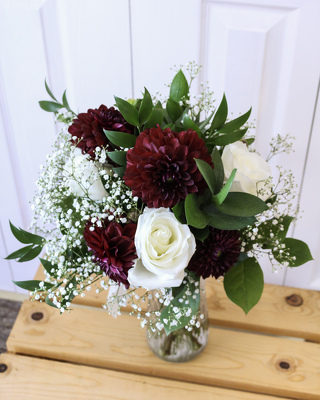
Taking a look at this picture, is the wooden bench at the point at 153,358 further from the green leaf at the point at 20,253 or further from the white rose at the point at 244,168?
the white rose at the point at 244,168

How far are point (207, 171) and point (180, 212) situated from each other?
0.24ft

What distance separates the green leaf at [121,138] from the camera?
24.7 inches

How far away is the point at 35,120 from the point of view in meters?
1.13

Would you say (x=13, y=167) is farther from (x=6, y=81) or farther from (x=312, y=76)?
(x=312, y=76)

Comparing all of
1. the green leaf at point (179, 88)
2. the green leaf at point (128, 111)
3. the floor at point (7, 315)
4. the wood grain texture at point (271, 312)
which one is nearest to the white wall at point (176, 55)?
the wood grain texture at point (271, 312)

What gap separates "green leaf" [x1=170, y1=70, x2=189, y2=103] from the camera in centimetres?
70

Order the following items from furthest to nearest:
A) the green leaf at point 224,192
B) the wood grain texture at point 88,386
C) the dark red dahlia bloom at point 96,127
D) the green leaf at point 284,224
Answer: the wood grain texture at point 88,386, the green leaf at point 284,224, the dark red dahlia bloom at point 96,127, the green leaf at point 224,192

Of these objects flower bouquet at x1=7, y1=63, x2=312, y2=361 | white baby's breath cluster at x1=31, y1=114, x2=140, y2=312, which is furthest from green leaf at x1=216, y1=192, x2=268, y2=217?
white baby's breath cluster at x1=31, y1=114, x2=140, y2=312

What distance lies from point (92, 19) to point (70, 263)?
535mm

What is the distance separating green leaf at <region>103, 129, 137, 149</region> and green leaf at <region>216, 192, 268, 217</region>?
0.15m

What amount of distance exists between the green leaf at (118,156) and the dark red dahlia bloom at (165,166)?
5 centimetres

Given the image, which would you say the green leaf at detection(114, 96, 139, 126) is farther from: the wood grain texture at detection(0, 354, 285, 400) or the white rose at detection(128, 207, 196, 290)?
the wood grain texture at detection(0, 354, 285, 400)

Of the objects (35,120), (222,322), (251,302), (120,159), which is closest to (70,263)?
(120,159)

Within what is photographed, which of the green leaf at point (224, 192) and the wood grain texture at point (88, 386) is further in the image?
the wood grain texture at point (88, 386)
